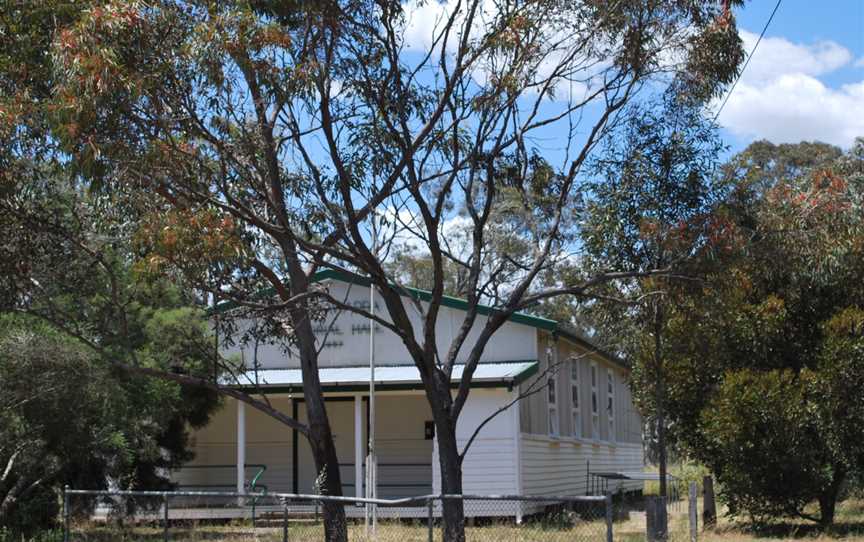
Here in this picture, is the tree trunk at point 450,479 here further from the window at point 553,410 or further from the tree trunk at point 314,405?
the window at point 553,410

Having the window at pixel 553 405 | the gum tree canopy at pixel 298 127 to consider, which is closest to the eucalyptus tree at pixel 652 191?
the gum tree canopy at pixel 298 127

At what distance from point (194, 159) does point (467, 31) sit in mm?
3819

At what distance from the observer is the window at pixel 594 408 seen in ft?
101

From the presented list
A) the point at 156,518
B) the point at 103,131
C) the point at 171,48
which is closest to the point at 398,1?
the point at 171,48

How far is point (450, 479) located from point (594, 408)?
698 inches

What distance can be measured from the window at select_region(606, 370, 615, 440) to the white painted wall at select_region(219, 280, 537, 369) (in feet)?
33.5

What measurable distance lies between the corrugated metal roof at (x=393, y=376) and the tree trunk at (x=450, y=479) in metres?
7.52

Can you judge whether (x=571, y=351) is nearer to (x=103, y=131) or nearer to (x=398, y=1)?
(x=398, y=1)

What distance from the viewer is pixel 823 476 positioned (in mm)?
19078

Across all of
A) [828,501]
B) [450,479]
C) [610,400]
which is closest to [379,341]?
[828,501]

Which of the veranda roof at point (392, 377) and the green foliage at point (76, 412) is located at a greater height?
the veranda roof at point (392, 377)

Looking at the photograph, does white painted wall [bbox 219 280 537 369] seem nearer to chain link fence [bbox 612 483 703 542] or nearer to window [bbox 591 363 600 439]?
A: chain link fence [bbox 612 483 703 542]

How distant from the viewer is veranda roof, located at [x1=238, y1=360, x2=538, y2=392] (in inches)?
859

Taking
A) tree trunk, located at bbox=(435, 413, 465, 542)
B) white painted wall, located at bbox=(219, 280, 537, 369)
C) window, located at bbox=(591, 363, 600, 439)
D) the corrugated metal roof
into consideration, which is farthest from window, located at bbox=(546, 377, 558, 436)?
tree trunk, located at bbox=(435, 413, 465, 542)
